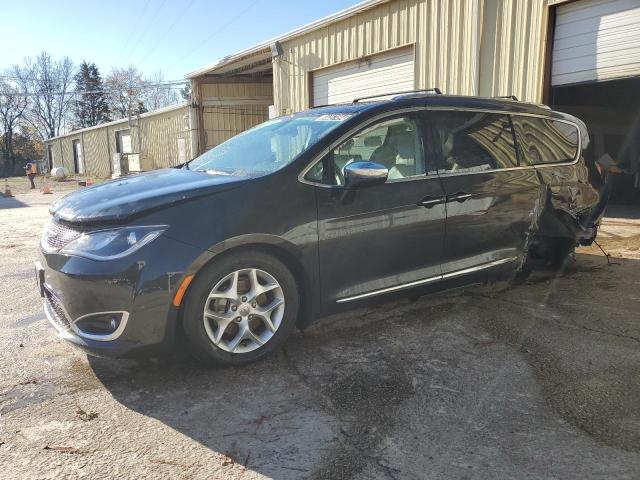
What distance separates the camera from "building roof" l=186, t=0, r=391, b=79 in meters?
11.4

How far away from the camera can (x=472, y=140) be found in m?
4.18

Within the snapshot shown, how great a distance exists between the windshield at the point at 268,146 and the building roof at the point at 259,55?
773cm

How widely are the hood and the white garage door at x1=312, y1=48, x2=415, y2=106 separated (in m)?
8.26

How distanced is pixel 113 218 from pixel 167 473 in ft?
4.68

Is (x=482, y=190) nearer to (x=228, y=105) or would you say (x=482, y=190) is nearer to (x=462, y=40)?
(x=462, y=40)

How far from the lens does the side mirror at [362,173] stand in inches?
Result: 131

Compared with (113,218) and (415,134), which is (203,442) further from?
(415,134)

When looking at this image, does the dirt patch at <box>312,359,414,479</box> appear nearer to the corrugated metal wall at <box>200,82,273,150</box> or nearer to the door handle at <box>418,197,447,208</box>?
the door handle at <box>418,197,447,208</box>

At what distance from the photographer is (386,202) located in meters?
3.62

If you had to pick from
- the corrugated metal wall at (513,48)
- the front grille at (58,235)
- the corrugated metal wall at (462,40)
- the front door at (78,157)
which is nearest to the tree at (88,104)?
the front door at (78,157)

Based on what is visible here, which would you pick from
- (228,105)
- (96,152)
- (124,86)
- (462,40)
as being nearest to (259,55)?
(228,105)

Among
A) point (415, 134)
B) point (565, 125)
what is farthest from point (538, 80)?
point (415, 134)

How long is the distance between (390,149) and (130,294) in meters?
2.14

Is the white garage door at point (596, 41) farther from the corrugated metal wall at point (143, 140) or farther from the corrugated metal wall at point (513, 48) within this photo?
the corrugated metal wall at point (143, 140)
